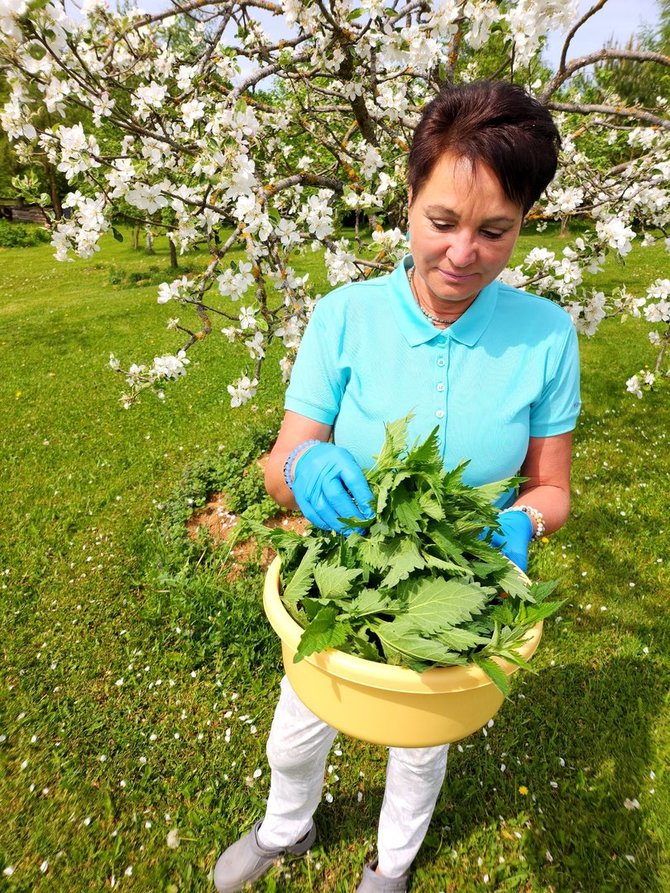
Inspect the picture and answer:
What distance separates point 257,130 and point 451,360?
1.98m

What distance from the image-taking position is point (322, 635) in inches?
44.3

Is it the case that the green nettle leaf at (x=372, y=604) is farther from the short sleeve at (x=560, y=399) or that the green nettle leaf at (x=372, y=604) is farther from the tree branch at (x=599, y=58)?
the tree branch at (x=599, y=58)

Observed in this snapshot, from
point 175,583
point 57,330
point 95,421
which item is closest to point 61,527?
point 175,583

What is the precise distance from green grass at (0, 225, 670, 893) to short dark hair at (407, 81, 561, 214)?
2.69 m

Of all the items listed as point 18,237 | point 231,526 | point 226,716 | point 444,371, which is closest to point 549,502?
point 444,371

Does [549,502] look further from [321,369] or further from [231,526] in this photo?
[231,526]

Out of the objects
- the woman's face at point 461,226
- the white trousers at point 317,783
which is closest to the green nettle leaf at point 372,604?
the white trousers at point 317,783

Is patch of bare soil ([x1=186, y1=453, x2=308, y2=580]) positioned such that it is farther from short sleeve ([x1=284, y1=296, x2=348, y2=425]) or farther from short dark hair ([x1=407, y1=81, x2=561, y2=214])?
short dark hair ([x1=407, y1=81, x2=561, y2=214])

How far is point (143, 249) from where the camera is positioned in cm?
2158

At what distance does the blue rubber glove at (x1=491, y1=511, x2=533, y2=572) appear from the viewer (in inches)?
56.5

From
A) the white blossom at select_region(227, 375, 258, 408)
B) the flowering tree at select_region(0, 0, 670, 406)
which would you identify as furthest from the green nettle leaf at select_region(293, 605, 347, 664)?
the white blossom at select_region(227, 375, 258, 408)

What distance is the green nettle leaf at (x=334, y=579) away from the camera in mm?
1209

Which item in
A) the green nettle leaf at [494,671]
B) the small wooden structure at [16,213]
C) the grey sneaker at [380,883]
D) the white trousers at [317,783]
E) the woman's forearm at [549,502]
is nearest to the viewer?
the green nettle leaf at [494,671]

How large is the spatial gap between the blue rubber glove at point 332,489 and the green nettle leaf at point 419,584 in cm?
5
